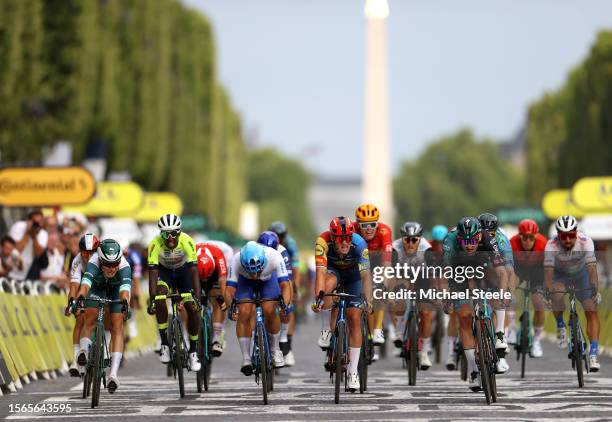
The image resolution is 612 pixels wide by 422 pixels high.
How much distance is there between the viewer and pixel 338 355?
616 inches

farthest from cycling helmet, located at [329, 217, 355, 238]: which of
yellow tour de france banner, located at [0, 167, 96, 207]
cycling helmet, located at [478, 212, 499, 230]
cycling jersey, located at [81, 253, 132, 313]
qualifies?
yellow tour de france banner, located at [0, 167, 96, 207]

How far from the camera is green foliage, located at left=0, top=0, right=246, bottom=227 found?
124 ft

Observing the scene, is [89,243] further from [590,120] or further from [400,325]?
[590,120]

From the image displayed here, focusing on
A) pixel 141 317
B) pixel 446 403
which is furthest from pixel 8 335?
pixel 141 317

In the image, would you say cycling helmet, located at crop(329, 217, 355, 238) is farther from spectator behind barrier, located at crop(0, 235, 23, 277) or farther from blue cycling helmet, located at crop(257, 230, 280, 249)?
spectator behind barrier, located at crop(0, 235, 23, 277)

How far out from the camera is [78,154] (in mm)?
42344

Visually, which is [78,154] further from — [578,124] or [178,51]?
[578,124]

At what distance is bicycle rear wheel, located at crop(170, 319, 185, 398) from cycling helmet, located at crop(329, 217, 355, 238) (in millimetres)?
1805

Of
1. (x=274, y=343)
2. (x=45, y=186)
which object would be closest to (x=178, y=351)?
(x=274, y=343)

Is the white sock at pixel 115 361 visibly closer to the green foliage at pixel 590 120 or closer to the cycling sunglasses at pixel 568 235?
the cycling sunglasses at pixel 568 235

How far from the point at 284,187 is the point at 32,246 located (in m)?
150

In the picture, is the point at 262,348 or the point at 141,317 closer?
the point at 262,348

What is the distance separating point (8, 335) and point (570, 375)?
6047 mm

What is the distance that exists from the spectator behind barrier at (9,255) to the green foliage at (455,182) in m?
99.9
